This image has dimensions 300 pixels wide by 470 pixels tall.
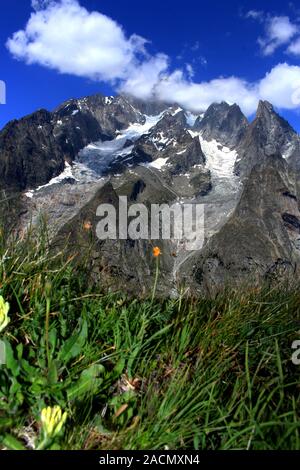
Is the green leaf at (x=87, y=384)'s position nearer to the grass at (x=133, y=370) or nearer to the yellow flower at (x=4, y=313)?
the grass at (x=133, y=370)

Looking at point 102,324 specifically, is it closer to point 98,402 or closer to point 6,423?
point 98,402

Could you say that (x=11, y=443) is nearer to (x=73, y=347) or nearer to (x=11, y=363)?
(x=11, y=363)

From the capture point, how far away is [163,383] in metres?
3.11

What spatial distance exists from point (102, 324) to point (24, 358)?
637 mm

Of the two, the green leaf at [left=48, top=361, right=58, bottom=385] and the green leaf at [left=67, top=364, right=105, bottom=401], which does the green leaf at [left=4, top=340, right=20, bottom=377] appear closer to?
the green leaf at [left=48, top=361, right=58, bottom=385]

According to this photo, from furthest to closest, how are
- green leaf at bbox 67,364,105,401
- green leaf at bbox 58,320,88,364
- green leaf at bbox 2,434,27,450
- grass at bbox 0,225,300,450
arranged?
green leaf at bbox 58,320,88,364 < green leaf at bbox 67,364,105,401 < grass at bbox 0,225,300,450 < green leaf at bbox 2,434,27,450

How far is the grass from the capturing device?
254cm

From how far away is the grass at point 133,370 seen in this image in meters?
2.54

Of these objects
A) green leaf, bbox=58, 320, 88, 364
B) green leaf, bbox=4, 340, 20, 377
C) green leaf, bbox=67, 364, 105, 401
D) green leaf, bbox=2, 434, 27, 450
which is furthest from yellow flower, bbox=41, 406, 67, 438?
green leaf, bbox=58, 320, 88, 364

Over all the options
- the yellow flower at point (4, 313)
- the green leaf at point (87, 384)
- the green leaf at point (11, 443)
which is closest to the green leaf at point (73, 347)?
the green leaf at point (87, 384)

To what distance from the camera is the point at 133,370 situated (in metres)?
3.29

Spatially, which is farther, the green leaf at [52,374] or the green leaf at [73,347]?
the green leaf at [73,347]

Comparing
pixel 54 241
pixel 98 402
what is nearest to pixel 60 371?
pixel 98 402
